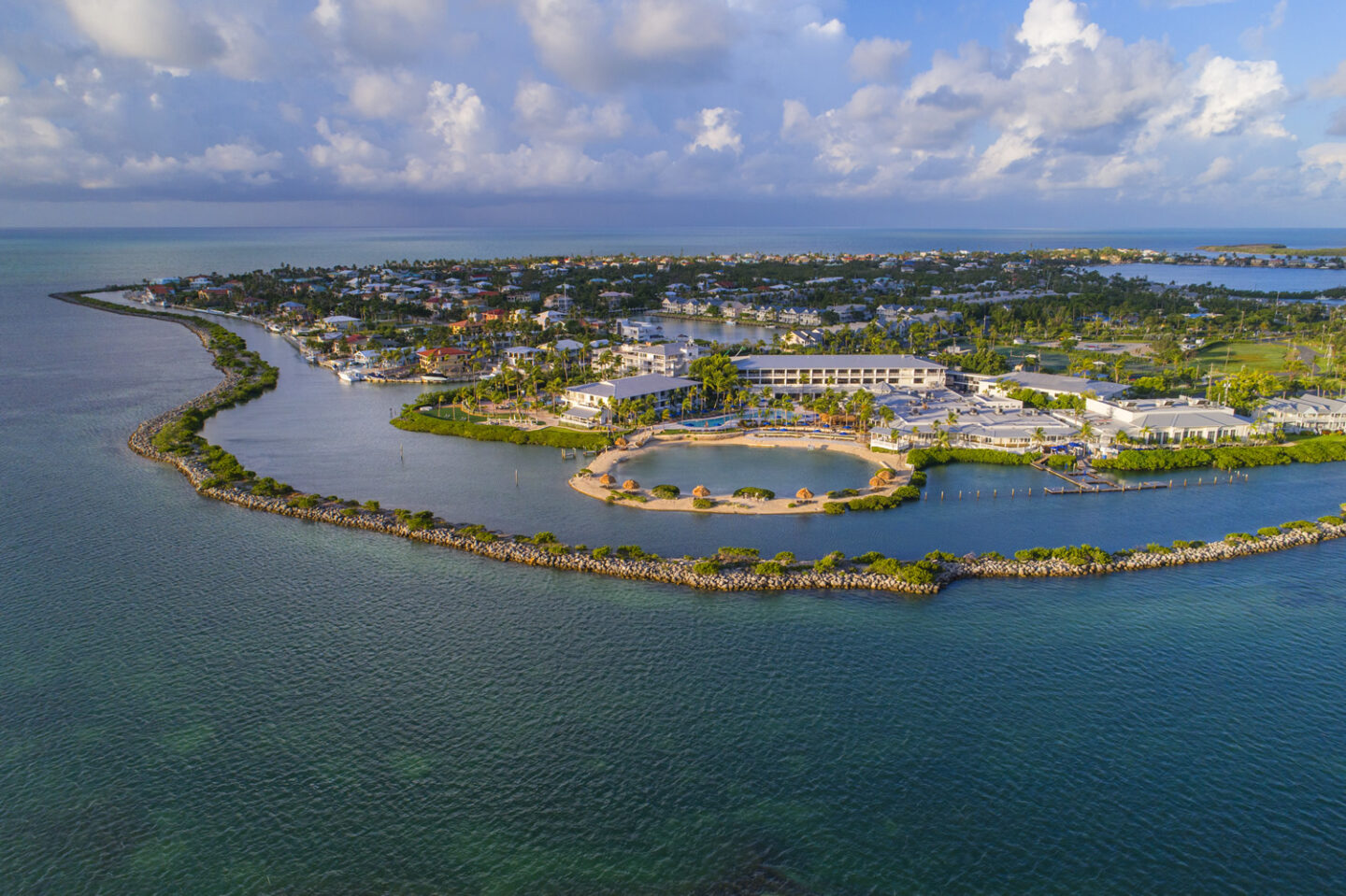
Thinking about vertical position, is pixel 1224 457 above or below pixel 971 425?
below

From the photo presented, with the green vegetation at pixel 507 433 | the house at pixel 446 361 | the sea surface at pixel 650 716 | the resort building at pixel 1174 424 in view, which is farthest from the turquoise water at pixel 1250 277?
the sea surface at pixel 650 716

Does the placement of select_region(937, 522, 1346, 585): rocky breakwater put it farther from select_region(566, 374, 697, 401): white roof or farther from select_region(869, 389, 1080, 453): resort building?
select_region(566, 374, 697, 401): white roof

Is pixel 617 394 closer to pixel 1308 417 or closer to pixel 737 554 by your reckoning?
pixel 737 554

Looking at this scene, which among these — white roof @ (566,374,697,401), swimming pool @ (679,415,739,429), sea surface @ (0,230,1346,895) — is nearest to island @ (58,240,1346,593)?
white roof @ (566,374,697,401)

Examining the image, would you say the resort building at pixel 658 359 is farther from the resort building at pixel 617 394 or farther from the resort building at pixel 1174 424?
the resort building at pixel 1174 424

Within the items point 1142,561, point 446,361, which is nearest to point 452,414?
point 446,361
